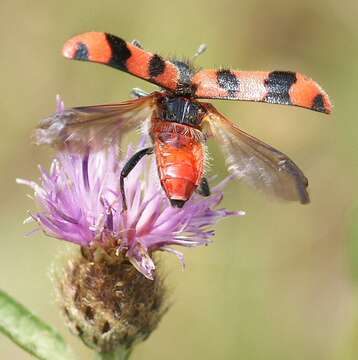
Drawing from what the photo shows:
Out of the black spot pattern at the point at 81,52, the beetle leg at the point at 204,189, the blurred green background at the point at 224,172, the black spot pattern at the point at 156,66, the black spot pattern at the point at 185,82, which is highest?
the black spot pattern at the point at 81,52

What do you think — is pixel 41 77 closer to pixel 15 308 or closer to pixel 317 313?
pixel 317 313

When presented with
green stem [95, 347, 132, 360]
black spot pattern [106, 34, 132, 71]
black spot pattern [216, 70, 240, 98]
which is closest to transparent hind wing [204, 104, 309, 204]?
black spot pattern [216, 70, 240, 98]

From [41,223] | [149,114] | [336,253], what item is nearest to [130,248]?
[41,223]

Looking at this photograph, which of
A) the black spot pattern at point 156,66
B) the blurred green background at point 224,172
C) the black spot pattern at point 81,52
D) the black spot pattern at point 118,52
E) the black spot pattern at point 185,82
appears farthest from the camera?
the blurred green background at point 224,172

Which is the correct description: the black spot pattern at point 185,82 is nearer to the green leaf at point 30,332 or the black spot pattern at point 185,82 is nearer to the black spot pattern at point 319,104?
the black spot pattern at point 319,104

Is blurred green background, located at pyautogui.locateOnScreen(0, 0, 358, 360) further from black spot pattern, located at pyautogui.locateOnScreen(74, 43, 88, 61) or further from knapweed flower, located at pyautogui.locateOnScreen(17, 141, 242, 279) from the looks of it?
black spot pattern, located at pyautogui.locateOnScreen(74, 43, 88, 61)

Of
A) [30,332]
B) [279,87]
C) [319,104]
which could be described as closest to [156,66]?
[279,87]

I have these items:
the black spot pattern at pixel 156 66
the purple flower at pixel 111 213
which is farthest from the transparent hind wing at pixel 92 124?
the purple flower at pixel 111 213

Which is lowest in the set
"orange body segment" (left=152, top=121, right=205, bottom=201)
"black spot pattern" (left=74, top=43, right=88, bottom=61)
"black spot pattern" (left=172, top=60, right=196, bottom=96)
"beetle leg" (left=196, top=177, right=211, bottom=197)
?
"beetle leg" (left=196, top=177, right=211, bottom=197)

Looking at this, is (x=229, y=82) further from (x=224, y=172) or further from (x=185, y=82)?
(x=224, y=172)
